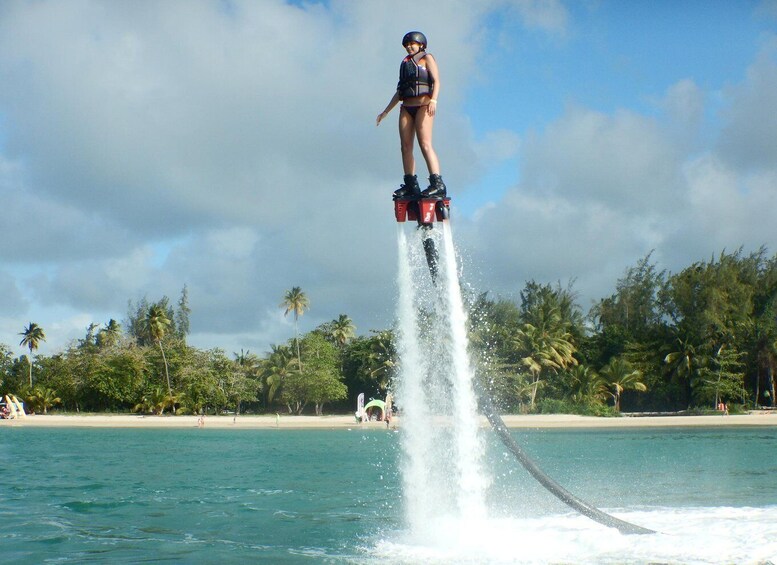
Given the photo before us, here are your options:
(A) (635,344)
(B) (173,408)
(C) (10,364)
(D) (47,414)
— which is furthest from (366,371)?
(C) (10,364)

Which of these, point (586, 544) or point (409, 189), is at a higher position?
point (409, 189)

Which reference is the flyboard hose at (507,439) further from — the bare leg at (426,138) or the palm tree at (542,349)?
the palm tree at (542,349)

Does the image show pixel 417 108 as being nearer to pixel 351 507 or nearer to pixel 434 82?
pixel 434 82

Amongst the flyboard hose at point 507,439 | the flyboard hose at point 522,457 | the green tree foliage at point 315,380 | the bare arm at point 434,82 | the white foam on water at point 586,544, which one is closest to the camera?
the bare arm at point 434,82

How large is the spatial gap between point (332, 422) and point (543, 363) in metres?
20.2

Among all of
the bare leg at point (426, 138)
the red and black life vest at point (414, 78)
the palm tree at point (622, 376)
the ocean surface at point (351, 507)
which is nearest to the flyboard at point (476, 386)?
the bare leg at point (426, 138)

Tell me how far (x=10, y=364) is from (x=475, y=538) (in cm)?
9445

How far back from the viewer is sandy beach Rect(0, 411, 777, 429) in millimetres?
63906

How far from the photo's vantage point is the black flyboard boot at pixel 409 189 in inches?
437

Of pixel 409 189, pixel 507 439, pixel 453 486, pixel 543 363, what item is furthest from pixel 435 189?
pixel 543 363

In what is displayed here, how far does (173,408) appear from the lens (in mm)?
82688

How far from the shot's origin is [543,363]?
7181 cm

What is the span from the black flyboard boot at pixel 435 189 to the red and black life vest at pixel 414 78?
3.86ft

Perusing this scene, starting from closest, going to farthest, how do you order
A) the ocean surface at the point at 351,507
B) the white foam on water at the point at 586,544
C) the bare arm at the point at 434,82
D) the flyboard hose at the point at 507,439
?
the bare arm at the point at 434,82 < the flyboard hose at the point at 507,439 < the white foam on water at the point at 586,544 < the ocean surface at the point at 351,507
